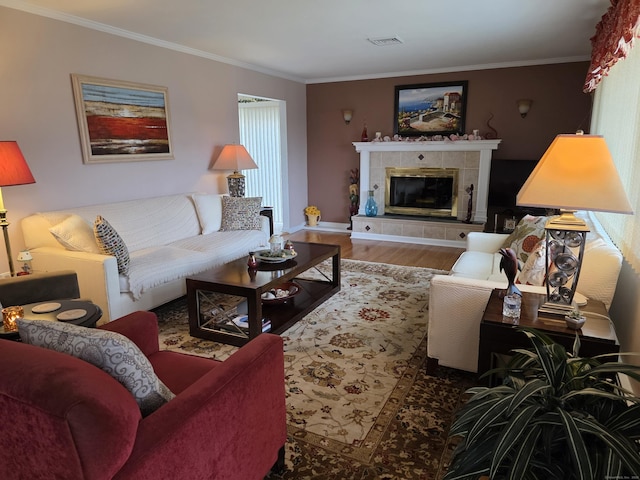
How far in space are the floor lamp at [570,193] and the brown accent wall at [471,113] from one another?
14.0 ft

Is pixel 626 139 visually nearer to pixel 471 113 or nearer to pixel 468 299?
pixel 468 299

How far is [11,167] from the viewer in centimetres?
277

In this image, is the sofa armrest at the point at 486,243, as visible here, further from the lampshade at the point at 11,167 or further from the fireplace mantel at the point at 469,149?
the lampshade at the point at 11,167

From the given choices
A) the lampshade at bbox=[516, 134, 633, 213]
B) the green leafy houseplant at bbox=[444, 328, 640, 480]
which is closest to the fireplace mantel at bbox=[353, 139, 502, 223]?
the lampshade at bbox=[516, 134, 633, 213]

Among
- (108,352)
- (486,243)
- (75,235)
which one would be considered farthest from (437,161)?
(108,352)

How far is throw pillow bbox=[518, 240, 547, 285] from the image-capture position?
8.26 feet

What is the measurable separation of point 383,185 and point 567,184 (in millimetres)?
4849

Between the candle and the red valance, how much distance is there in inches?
135

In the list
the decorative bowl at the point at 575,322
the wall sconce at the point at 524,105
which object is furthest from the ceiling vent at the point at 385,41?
the decorative bowl at the point at 575,322

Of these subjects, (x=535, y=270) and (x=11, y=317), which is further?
(x=535, y=270)

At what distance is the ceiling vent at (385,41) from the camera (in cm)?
428

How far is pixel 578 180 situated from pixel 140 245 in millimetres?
3465

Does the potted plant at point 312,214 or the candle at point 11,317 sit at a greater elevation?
the candle at point 11,317

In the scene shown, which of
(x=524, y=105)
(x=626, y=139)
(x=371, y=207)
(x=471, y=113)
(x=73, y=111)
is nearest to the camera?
(x=626, y=139)
